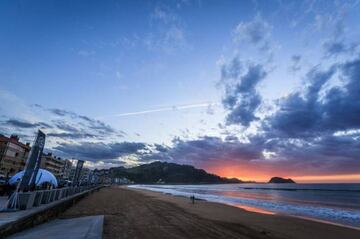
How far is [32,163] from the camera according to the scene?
14469 millimetres

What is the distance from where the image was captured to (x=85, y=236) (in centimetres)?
970

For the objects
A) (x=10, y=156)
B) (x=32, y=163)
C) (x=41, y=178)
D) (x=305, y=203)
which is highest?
(x=10, y=156)

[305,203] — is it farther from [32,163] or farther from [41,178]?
[32,163]

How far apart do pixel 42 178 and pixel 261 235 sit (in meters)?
20.6

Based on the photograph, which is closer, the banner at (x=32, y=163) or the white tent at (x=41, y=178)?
the banner at (x=32, y=163)

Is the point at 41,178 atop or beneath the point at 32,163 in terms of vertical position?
atop

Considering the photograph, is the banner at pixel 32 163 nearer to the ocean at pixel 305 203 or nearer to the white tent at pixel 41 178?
the white tent at pixel 41 178

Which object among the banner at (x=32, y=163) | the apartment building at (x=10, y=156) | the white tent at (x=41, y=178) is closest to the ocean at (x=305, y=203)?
the banner at (x=32, y=163)

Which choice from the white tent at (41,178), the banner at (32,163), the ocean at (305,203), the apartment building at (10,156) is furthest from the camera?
the apartment building at (10,156)

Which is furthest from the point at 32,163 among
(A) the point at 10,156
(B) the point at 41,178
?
(A) the point at 10,156

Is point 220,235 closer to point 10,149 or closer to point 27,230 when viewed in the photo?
point 27,230

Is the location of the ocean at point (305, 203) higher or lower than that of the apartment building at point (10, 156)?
lower

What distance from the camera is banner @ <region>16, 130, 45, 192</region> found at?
13.8 metres

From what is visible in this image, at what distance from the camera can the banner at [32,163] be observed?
13.8 m
